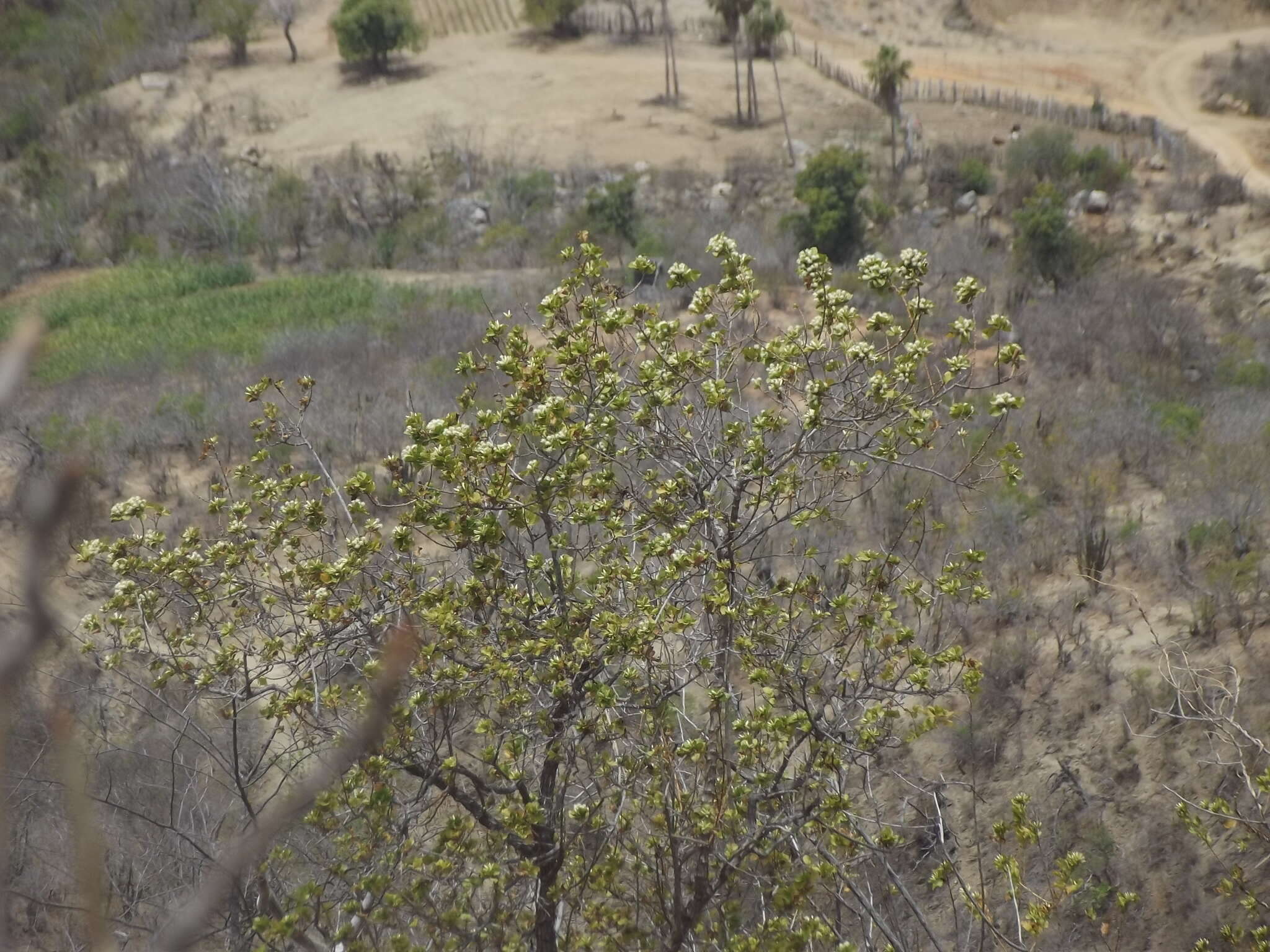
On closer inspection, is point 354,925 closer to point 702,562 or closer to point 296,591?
point 296,591

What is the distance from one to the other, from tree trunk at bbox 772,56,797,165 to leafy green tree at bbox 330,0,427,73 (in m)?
11.0

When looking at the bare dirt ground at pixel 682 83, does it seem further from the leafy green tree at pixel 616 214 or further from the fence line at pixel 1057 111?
the leafy green tree at pixel 616 214

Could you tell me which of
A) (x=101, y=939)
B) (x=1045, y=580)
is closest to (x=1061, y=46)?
(x=1045, y=580)

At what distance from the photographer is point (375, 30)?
3067 cm

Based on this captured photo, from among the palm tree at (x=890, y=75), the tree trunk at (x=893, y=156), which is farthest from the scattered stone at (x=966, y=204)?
the palm tree at (x=890, y=75)

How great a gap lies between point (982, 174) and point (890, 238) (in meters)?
3.13

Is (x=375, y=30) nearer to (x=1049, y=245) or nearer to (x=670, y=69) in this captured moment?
(x=670, y=69)

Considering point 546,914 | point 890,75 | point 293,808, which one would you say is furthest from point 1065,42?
point 293,808

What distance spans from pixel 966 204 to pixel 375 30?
1960 centimetres

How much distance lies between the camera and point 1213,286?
15.4 metres

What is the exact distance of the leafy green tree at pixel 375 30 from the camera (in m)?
30.5

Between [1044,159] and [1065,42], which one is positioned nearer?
[1044,159]

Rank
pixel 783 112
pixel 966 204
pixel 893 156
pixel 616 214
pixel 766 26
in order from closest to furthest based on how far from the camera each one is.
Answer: pixel 616 214, pixel 966 204, pixel 893 156, pixel 783 112, pixel 766 26

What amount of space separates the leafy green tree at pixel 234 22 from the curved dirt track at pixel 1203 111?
88.4 feet
